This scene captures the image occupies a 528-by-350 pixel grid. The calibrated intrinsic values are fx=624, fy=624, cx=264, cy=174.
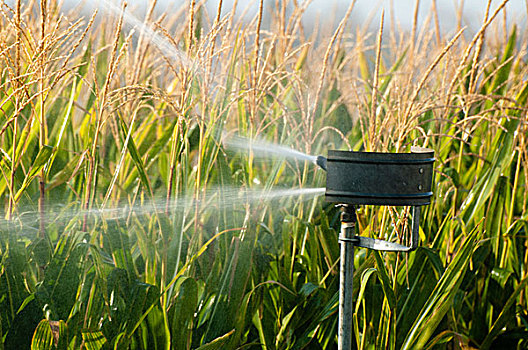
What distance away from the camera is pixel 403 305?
1311mm

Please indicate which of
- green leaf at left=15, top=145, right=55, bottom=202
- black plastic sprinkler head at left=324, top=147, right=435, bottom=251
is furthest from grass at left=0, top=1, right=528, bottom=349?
black plastic sprinkler head at left=324, top=147, right=435, bottom=251

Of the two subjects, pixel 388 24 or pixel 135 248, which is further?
pixel 388 24

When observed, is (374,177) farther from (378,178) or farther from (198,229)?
(198,229)

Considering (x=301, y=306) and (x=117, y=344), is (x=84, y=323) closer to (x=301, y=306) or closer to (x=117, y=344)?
(x=117, y=344)

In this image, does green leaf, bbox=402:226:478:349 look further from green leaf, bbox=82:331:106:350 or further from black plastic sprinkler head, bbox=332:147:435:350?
green leaf, bbox=82:331:106:350

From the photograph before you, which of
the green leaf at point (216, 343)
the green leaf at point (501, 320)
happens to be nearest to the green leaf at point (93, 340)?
the green leaf at point (216, 343)

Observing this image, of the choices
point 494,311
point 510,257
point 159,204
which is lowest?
point 494,311

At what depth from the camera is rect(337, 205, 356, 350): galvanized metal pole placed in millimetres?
900

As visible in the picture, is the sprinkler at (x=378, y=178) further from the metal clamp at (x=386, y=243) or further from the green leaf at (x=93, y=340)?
the green leaf at (x=93, y=340)

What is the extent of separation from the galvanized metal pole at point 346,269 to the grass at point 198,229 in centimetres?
20

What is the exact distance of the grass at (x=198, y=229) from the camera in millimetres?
963

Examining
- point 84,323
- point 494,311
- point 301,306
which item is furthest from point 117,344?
point 494,311

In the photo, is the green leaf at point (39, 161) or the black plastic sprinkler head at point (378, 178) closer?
the black plastic sprinkler head at point (378, 178)

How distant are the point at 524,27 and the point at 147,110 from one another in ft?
5.30
